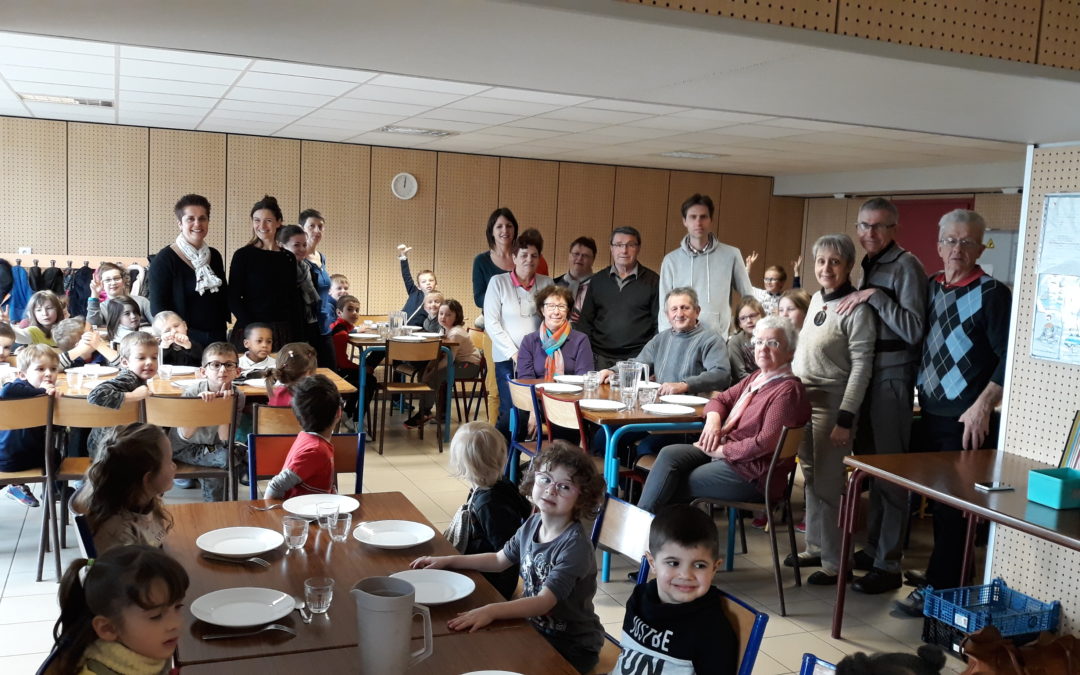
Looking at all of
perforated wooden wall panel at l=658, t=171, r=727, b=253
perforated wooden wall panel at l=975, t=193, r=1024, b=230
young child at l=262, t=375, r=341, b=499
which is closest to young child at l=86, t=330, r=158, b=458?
young child at l=262, t=375, r=341, b=499

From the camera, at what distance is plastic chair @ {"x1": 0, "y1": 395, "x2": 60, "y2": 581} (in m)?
3.82

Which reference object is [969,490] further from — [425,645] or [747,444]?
[425,645]

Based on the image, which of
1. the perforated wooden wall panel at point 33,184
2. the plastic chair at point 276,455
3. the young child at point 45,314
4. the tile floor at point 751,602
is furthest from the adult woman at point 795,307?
the perforated wooden wall panel at point 33,184

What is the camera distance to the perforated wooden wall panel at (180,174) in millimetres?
9406

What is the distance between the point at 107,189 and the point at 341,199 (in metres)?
2.48

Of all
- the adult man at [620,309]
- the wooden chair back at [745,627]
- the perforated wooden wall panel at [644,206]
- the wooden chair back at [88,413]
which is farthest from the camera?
the perforated wooden wall panel at [644,206]

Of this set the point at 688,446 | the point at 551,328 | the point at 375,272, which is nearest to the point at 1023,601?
the point at 688,446

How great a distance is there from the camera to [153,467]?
8.02 feet

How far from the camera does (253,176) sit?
32.1ft

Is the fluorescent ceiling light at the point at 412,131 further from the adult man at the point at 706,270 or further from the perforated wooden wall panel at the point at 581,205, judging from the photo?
the adult man at the point at 706,270

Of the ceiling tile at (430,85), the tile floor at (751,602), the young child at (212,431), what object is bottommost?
the tile floor at (751,602)

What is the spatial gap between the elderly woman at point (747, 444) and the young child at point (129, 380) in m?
2.50

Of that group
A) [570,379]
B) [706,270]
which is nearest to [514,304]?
[570,379]

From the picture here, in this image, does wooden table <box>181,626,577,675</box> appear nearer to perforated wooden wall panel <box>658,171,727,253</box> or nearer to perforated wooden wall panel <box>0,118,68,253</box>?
perforated wooden wall panel <box>0,118,68,253</box>
